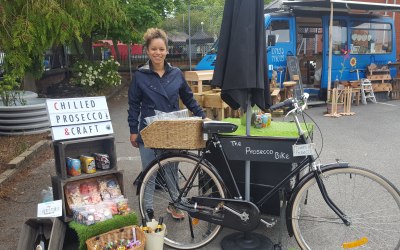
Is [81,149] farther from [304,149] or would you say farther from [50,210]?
[304,149]

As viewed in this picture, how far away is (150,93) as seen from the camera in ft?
11.7

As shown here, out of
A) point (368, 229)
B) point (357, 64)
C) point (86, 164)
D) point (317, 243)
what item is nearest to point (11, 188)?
point (86, 164)

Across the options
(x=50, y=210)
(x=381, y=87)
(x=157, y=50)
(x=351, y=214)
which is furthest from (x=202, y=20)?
(x=50, y=210)

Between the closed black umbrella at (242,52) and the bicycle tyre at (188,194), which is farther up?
the closed black umbrella at (242,52)

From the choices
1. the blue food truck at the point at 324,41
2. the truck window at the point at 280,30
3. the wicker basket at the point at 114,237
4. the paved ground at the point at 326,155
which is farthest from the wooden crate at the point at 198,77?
the wicker basket at the point at 114,237

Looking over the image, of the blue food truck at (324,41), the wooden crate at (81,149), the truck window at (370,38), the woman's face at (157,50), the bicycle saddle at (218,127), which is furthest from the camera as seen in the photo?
the truck window at (370,38)

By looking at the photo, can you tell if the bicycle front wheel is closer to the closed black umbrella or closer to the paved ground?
the paved ground

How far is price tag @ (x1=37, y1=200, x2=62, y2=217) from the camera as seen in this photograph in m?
2.98

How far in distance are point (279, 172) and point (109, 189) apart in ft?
5.20

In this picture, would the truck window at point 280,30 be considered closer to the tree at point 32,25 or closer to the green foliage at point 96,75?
the green foliage at point 96,75

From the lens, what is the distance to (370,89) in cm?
1170

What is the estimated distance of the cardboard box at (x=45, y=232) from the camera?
9.59 ft

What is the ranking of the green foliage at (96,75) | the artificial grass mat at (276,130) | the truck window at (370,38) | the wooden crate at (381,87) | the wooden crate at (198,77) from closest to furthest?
the artificial grass mat at (276,130) → the wooden crate at (198,77) → the green foliage at (96,75) → the truck window at (370,38) → the wooden crate at (381,87)

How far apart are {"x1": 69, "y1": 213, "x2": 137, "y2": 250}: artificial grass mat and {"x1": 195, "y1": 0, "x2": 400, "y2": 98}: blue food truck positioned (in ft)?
25.7
